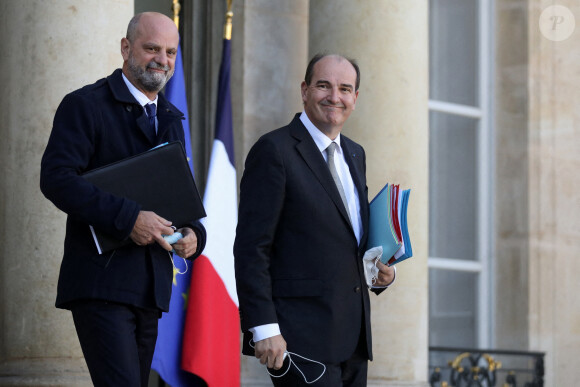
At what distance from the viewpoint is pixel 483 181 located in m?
9.26

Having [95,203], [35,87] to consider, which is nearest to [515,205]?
[35,87]

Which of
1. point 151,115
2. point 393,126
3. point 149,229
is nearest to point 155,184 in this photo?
point 149,229

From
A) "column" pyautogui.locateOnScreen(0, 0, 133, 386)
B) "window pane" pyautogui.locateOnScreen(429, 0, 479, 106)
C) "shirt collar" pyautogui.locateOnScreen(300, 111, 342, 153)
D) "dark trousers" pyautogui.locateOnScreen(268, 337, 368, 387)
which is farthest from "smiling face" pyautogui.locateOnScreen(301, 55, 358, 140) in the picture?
"window pane" pyautogui.locateOnScreen(429, 0, 479, 106)

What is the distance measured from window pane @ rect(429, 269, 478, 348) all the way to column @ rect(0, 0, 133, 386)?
3.89 m

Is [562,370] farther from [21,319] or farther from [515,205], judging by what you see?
[21,319]

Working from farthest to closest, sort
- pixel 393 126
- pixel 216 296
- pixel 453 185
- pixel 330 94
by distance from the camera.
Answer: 1. pixel 453 185
2. pixel 393 126
3. pixel 216 296
4. pixel 330 94

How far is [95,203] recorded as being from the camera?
390cm

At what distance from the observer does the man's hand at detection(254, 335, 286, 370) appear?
3.98m

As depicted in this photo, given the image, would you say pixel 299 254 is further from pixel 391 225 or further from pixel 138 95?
pixel 138 95

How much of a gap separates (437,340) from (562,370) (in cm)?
90

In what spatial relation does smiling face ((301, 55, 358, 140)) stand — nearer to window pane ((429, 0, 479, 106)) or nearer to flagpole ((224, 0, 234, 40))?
flagpole ((224, 0, 234, 40))

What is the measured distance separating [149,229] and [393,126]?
11.0 feet

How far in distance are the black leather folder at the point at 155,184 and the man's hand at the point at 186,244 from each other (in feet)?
0.11

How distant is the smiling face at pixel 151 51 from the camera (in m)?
4.14
